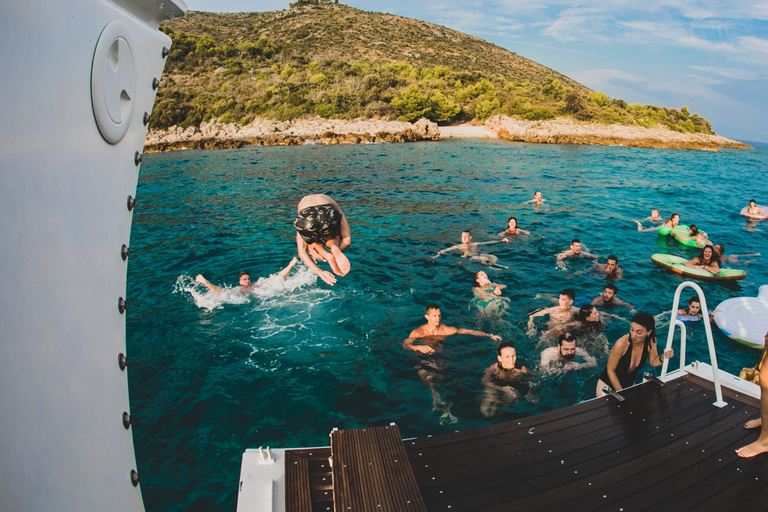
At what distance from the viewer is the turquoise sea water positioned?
239 inches

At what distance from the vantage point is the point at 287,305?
379 inches

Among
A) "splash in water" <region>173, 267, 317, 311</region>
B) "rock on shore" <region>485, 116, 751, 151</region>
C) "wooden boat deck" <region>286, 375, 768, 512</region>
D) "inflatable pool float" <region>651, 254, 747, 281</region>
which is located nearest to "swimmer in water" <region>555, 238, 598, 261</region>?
"inflatable pool float" <region>651, 254, 747, 281</region>

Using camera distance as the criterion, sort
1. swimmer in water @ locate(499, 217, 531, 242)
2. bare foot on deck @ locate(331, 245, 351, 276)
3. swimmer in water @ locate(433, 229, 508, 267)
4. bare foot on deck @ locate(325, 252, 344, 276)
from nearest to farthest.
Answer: bare foot on deck @ locate(331, 245, 351, 276)
bare foot on deck @ locate(325, 252, 344, 276)
swimmer in water @ locate(433, 229, 508, 267)
swimmer in water @ locate(499, 217, 531, 242)

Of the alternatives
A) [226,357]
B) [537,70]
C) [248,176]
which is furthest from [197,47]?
[226,357]

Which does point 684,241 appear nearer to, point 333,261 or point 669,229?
point 669,229

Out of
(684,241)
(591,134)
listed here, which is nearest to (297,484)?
(684,241)

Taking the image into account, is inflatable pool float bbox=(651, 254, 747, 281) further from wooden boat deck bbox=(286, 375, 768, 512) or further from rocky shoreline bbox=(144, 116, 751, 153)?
rocky shoreline bbox=(144, 116, 751, 153)

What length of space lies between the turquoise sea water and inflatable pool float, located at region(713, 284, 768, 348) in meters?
0.29

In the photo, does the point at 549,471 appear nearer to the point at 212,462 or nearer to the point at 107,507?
the point at 107,507

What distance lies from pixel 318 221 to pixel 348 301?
517 centimetres

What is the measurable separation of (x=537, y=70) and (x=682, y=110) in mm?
33466

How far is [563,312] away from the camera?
8.58 metres

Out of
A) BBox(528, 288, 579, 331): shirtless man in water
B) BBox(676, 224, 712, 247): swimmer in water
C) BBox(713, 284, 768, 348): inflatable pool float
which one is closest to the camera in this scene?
BBox(713, 284, 768, 348): inflatable pool float

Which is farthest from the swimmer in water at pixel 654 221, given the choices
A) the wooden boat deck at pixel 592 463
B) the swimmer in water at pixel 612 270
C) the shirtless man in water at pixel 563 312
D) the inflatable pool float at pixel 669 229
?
the wooden boat deck at pixel 592 463
